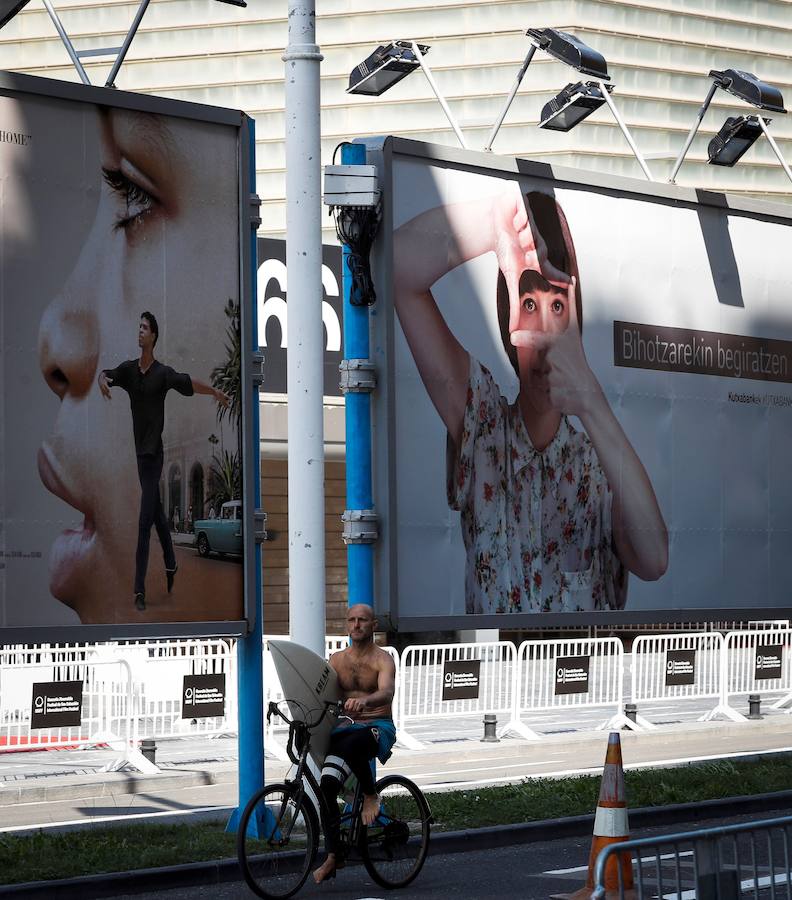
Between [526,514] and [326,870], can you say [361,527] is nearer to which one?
[526,514]

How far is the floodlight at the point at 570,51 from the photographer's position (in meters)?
13.6

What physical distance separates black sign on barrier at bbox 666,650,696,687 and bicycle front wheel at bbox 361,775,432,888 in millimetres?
10904

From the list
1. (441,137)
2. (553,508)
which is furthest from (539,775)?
(441,137)

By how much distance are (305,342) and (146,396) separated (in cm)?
127

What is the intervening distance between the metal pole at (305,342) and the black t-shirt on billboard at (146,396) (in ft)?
3.19

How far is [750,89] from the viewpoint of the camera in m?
14.5

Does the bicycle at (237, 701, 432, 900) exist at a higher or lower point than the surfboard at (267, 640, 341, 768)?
lower

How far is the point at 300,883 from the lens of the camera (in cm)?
940

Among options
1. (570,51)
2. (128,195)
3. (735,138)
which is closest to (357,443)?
(128,195)

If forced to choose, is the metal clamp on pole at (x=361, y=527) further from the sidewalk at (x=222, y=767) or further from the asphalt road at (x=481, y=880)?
the sidewalk at (x=222, y=767)

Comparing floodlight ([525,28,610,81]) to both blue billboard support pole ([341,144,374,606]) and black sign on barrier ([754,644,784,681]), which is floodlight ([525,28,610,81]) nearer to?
blue billboard support pole ([341,144,374,606])

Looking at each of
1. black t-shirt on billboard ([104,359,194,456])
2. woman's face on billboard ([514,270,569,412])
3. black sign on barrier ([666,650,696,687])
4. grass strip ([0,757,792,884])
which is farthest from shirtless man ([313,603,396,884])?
black sign on barrier ([666,650,696,687])

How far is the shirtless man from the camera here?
9.66 metres

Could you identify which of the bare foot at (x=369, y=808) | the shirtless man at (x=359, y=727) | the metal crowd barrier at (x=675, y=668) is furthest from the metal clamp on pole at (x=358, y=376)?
the metal crowd barrier at (x=675, y=668)
